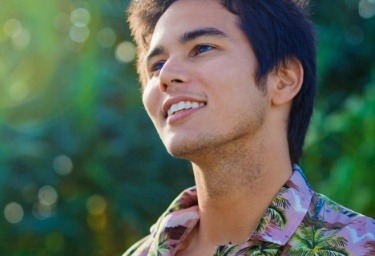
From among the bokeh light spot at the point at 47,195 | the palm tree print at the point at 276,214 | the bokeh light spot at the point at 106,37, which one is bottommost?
the palm tree print at the point at 276,214

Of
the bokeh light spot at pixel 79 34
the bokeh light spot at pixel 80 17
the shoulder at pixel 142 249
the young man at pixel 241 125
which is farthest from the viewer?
the bokeh light spot at pixel 80 17

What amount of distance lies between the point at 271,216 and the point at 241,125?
0.27 m

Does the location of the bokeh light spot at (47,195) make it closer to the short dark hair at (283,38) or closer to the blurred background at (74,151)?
the blurred background at (74,151)

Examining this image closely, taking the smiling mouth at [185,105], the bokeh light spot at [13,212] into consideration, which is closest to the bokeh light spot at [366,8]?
the bokeh light spot at [13,212]

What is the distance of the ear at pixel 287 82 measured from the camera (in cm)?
300

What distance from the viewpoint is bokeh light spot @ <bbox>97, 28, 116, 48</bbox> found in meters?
6.19

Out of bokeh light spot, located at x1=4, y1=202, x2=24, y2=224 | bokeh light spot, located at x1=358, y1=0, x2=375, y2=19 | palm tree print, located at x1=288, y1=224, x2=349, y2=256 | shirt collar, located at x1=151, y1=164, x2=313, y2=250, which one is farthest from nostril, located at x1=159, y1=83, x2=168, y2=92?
bokeh light spot, located at x1=358, y1=0, x2=375, y2=19

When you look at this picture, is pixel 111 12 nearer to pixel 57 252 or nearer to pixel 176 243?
pixel 57 252

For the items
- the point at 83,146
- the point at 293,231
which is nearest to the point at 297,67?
the point at 293,231

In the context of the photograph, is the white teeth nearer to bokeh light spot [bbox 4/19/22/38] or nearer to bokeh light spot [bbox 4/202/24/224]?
bokeh light spot [bbox 4/202/24/224]

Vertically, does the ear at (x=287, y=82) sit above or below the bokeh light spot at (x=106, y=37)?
below

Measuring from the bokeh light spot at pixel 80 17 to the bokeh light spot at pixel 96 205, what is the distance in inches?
43.1

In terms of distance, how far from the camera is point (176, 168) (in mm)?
6047

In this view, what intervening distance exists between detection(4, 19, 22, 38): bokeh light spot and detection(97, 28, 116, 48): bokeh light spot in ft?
1.63
